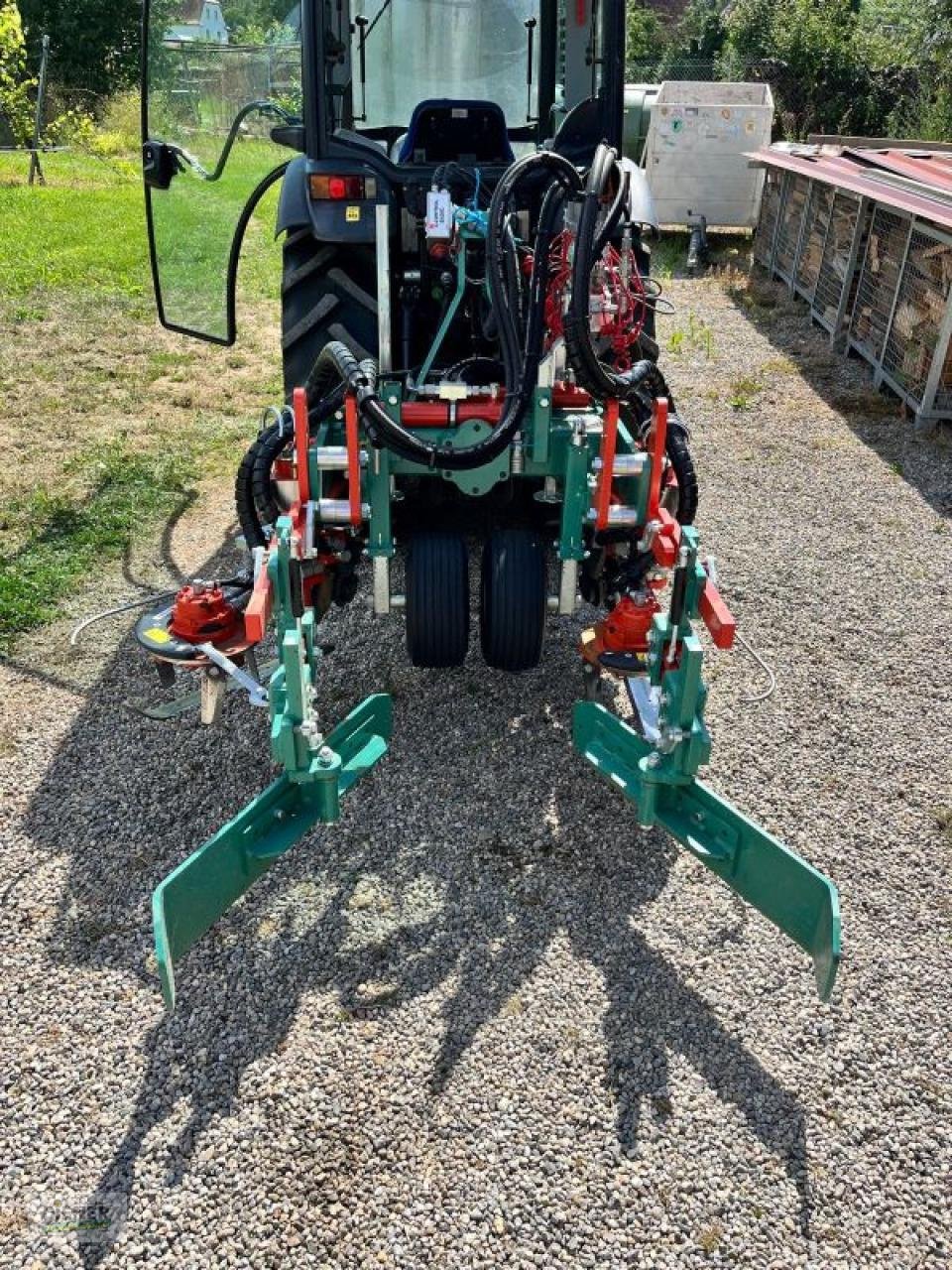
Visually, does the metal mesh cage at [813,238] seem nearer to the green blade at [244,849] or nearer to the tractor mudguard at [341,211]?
the tractor mudguard at [341,211]

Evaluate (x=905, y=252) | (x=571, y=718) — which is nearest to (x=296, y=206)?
(x=571, y=718)

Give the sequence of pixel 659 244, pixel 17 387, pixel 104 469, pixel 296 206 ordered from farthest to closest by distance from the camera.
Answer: pixel 659 244 < pixel 17 387 < pixel 104 469 < pixel 296 206

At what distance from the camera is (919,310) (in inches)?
245

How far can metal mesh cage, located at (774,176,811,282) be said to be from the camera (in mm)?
8758

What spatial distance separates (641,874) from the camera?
273cm

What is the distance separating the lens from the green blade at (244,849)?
213cm

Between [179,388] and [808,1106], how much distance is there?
5402 millimetres

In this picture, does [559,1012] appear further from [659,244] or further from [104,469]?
[659,244]

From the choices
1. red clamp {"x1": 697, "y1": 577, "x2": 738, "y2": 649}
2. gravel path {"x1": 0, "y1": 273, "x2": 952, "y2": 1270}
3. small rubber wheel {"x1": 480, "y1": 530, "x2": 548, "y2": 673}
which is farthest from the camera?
small rubber wheel {"x1": 480, "y1": 530, "x2": 548, "y2": 673}

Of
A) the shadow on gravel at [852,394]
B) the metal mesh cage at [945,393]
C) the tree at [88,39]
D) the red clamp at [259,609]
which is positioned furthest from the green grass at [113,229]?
the tree at [88,39]

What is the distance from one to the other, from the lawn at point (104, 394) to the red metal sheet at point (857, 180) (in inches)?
154

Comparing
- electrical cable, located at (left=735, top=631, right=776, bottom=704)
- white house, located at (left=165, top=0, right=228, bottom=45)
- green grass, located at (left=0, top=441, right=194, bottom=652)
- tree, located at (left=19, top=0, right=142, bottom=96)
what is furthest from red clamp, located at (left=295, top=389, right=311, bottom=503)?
tree, located at (left=19, top=0, right=142, bottom=96)

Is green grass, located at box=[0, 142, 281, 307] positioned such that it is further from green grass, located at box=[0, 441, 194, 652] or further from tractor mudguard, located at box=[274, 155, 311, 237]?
green grass, located at box=[0, 441, 194, 652]

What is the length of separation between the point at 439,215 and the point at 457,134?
0.70m
